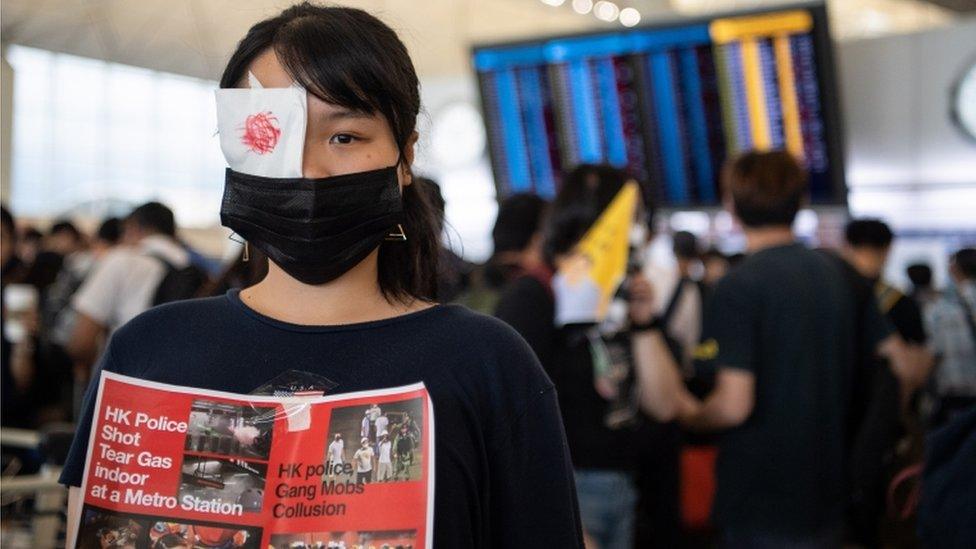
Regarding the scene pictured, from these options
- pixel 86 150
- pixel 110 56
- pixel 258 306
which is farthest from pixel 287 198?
pixel 86 150

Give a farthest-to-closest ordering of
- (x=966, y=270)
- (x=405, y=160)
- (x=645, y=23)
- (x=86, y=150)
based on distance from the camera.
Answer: (x=86, y=150)
(x=966, y=270)
(x=645, y=23)
(x=405, y=160)

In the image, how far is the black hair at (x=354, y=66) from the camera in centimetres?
131

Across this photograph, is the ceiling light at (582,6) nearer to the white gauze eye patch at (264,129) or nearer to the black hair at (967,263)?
the black hair at (967,263)

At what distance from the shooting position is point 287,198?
1299mm

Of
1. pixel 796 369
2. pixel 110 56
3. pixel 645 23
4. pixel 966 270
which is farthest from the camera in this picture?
pixel 110 56

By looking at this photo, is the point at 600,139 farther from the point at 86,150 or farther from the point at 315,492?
the point at 86,150

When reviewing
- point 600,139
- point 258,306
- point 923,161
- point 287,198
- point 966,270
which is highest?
point 287,198

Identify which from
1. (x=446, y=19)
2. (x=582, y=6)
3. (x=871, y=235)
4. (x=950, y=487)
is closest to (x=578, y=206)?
(x=950, y=487)

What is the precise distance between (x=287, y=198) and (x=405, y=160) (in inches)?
7.2

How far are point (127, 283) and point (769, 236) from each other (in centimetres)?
251

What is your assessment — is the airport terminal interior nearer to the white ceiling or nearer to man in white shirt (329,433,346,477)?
man in white shirt (329,433,346,477)

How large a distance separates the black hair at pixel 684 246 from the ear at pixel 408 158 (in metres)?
5.03

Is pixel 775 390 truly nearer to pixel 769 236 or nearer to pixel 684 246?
pixel 769 236

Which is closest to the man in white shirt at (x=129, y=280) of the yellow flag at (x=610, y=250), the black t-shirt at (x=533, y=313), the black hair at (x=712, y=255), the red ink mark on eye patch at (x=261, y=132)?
the black t-shirt at (x=533, y=313)
